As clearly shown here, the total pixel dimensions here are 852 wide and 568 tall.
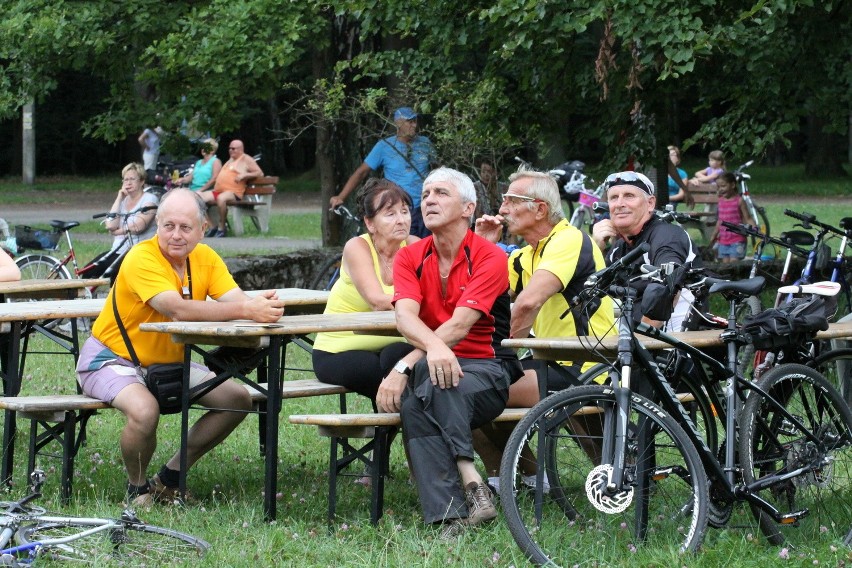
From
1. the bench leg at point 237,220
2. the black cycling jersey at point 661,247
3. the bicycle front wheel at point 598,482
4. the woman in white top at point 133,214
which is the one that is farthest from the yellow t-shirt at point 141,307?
the bench leg at point 237,220

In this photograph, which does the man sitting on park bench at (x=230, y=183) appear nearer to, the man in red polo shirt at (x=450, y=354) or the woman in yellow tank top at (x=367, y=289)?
the woman in yellow tank top at (x=367, y=289)

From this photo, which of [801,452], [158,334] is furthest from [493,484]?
[158,334]

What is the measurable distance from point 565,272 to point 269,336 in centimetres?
130

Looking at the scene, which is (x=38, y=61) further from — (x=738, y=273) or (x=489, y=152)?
(x=738, y=273)

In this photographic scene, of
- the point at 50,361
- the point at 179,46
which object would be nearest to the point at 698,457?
the point at 50,361

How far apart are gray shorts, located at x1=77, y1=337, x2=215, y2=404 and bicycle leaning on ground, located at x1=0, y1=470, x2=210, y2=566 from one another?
1038 mm

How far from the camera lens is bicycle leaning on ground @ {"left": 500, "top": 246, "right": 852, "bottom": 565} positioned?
4891 millimetres

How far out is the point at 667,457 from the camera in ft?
16.3

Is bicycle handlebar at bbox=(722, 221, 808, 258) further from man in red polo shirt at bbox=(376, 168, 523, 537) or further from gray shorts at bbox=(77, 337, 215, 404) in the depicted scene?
gray shorts at bbox=(77, 337, 215, 404)

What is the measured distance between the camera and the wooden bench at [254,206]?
67.8ft

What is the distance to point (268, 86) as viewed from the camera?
50.3 ft

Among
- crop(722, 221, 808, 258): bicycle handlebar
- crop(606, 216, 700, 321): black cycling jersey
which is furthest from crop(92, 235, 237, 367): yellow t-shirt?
crop(722, 221, 808, 258): bicycle handlebar

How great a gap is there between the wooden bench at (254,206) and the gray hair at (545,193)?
1446 centimetres

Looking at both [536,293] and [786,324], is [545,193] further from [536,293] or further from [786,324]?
[786,324]
